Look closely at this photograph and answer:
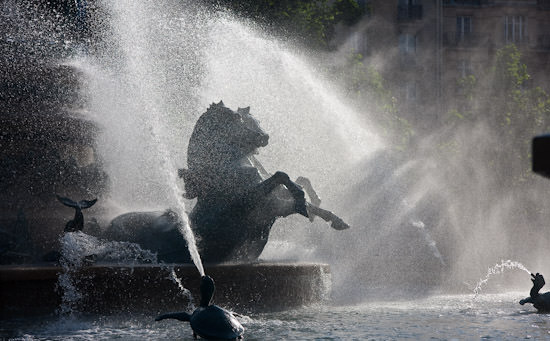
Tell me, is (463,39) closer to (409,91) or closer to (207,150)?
(409,91)

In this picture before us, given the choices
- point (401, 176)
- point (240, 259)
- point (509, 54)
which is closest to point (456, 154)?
point (509, 54)

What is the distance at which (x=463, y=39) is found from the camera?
172 feet

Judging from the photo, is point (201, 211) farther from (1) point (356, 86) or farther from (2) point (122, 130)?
(1) point (356, 86)

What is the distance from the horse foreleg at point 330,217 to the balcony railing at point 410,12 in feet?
142

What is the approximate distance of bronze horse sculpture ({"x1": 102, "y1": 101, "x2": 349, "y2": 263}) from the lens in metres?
8.67

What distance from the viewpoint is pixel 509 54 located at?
3900 centimetres

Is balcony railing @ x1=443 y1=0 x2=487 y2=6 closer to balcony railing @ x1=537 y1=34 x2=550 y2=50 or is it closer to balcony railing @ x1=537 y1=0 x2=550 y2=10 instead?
balcony railing @ x1=537 y1=0 x2=550 y2=10

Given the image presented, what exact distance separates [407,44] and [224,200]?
144 ft

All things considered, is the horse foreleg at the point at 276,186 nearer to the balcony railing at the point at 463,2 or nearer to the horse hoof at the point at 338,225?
the horse hoof at the point at 338,225

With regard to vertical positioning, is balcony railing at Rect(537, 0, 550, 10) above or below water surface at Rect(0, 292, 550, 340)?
above

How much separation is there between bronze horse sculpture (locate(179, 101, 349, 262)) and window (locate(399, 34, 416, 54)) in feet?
141

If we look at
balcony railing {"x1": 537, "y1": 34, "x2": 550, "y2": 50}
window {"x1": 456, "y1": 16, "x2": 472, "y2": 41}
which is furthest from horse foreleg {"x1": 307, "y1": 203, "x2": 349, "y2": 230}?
balcony railing {"x1": 537, "y1": 34, "x2": 550, "y2": 50}

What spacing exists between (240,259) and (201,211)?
66 cm

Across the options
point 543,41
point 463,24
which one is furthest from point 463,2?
point 543,41
